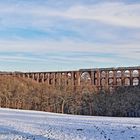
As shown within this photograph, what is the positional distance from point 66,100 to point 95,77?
33.0m

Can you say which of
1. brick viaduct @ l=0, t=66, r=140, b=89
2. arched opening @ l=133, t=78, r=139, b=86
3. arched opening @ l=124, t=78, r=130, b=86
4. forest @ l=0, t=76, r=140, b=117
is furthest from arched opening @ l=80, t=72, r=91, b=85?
forest @ l=0, t=76, r=140, b=117

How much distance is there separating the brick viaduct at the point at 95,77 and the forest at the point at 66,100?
13577 mm

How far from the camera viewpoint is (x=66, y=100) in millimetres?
66562

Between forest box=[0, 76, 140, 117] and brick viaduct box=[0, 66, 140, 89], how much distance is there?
1358 centimetres

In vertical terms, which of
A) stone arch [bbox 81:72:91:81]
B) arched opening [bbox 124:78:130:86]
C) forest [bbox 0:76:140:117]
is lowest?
forest [bbox 0:76:140:117]

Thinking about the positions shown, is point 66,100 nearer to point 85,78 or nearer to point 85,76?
point 85,78

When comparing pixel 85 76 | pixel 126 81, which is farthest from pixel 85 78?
pixel 126 81

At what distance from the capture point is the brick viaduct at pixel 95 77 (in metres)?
93.2

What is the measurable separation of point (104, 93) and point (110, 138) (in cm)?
6864

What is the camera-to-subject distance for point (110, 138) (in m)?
12.6

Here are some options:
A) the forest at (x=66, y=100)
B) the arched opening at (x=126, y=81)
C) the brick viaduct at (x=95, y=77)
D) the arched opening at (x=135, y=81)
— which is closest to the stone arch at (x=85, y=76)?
the brick viaduct at (x=95, y=77)

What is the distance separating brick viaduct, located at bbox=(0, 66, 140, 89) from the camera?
3670 inches

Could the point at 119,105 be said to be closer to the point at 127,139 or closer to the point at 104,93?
the point at 104,93

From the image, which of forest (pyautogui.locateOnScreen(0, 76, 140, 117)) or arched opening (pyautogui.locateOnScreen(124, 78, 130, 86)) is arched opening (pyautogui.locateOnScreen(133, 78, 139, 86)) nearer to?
arched opening (pyautogui.locateOnScreen(124, 78, 130, 86))
